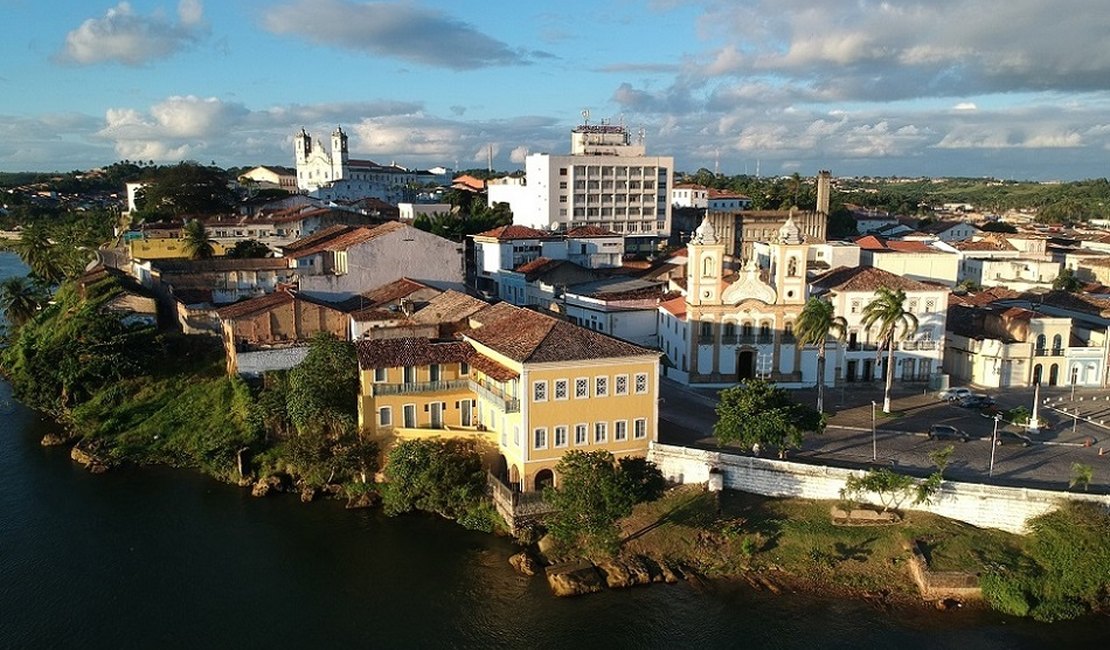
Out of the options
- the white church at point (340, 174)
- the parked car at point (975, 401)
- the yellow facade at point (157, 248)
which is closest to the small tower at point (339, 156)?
the white church at point (340, 174)

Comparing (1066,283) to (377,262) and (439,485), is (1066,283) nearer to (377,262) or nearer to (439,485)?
(377,262)

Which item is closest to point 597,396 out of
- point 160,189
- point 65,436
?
point 65,436

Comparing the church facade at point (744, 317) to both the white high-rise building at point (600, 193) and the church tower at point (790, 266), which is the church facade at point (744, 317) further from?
the white high-rise building at point (600, 193)

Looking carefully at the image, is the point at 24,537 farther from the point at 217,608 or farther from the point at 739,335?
the point at 739,335

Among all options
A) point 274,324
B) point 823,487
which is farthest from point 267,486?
point 823,487

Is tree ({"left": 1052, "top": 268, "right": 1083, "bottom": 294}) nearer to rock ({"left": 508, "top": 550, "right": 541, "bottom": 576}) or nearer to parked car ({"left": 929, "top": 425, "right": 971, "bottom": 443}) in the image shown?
parked car ({"left": 929, "top": 425, "right": 971, "bottom": 443})

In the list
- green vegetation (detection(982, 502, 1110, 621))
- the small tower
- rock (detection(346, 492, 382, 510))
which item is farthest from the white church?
green vegetation (detection(982, 502, 1110, 621))
